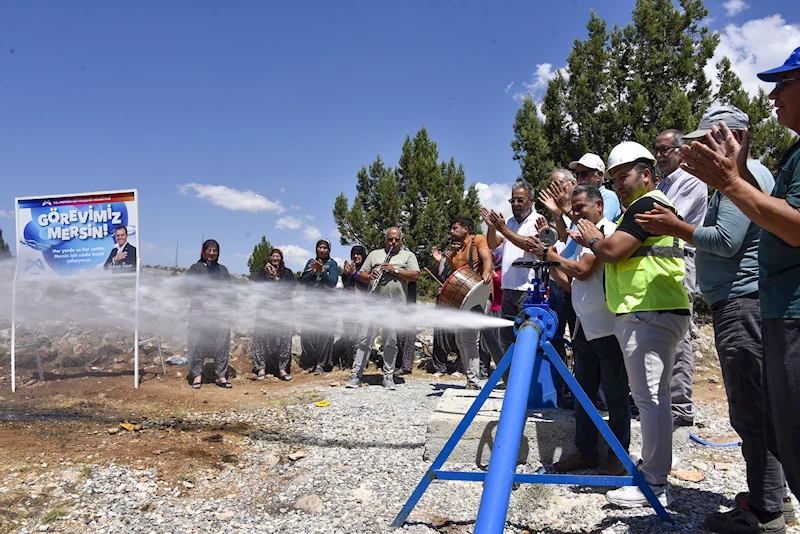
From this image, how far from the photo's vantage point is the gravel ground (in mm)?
3433

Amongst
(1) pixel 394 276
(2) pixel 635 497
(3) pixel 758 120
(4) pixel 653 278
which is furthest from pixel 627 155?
(3) pixel 758 120

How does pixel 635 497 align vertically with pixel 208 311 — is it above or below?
below

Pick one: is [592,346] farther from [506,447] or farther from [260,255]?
[260,255]

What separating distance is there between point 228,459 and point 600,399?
346 cm

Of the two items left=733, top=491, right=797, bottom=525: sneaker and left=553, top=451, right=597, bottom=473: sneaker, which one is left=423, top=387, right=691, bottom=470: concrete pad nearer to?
left=553, top=451, right=597, bottom=473: sneaker

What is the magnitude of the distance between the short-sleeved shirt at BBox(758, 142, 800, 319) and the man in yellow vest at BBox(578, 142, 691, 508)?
39.8 inches

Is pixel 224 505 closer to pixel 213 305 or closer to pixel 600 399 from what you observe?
pixel 600 399

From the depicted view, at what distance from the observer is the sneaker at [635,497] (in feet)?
11.2

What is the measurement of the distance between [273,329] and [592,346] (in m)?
7.07

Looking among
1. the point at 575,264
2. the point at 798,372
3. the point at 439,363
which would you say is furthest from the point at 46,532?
the point at 439,363

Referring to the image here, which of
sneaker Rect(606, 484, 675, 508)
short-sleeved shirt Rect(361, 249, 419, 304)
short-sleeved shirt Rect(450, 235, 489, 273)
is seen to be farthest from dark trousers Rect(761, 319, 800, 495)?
short-sleeved shirt Rect(361, 249, 419, 304)

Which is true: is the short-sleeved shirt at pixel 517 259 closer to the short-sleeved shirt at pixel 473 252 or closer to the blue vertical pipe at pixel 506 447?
the short-sleeved shirt at pixel 473 252

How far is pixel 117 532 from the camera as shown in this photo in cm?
336

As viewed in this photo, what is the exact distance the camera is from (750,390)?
9.87 ft
